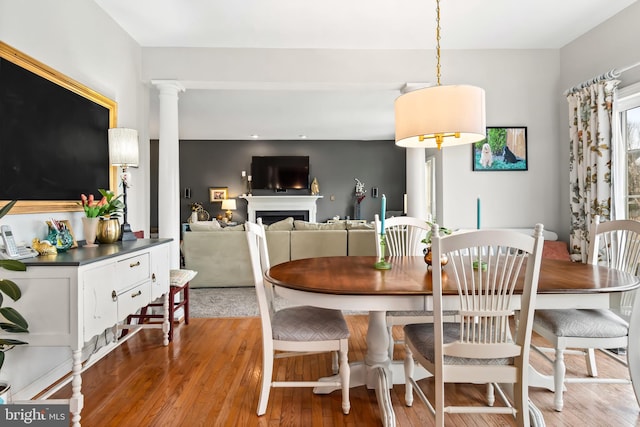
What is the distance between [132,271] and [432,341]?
175 centimetres

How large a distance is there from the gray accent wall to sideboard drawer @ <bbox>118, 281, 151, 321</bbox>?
20.7ft

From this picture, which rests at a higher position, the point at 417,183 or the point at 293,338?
the point at 417,183

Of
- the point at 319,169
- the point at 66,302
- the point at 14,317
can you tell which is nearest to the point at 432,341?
the point at 66,302

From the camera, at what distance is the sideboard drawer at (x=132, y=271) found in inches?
83.9

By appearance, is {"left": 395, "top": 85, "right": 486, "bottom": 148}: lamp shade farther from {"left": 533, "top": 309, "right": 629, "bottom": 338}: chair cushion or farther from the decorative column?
the decorative column

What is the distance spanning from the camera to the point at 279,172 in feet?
28.4

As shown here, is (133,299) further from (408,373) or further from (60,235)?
(408,373)

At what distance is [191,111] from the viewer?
247 inches

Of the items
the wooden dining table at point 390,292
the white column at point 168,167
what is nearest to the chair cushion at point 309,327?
the wooden dining table at point 390,292

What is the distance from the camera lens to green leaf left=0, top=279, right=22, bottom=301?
157cm

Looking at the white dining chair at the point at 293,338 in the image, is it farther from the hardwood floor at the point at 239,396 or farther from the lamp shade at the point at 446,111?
the lamp shade at the point at 446,111

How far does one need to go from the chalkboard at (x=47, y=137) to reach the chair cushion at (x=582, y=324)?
9.54ft

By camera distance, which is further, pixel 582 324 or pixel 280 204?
pixel 280 204

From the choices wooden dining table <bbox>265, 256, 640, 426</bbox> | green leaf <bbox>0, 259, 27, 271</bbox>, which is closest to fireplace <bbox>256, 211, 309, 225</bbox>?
wooden dining table <bbox>265, 256, 640, 426</bbox>
